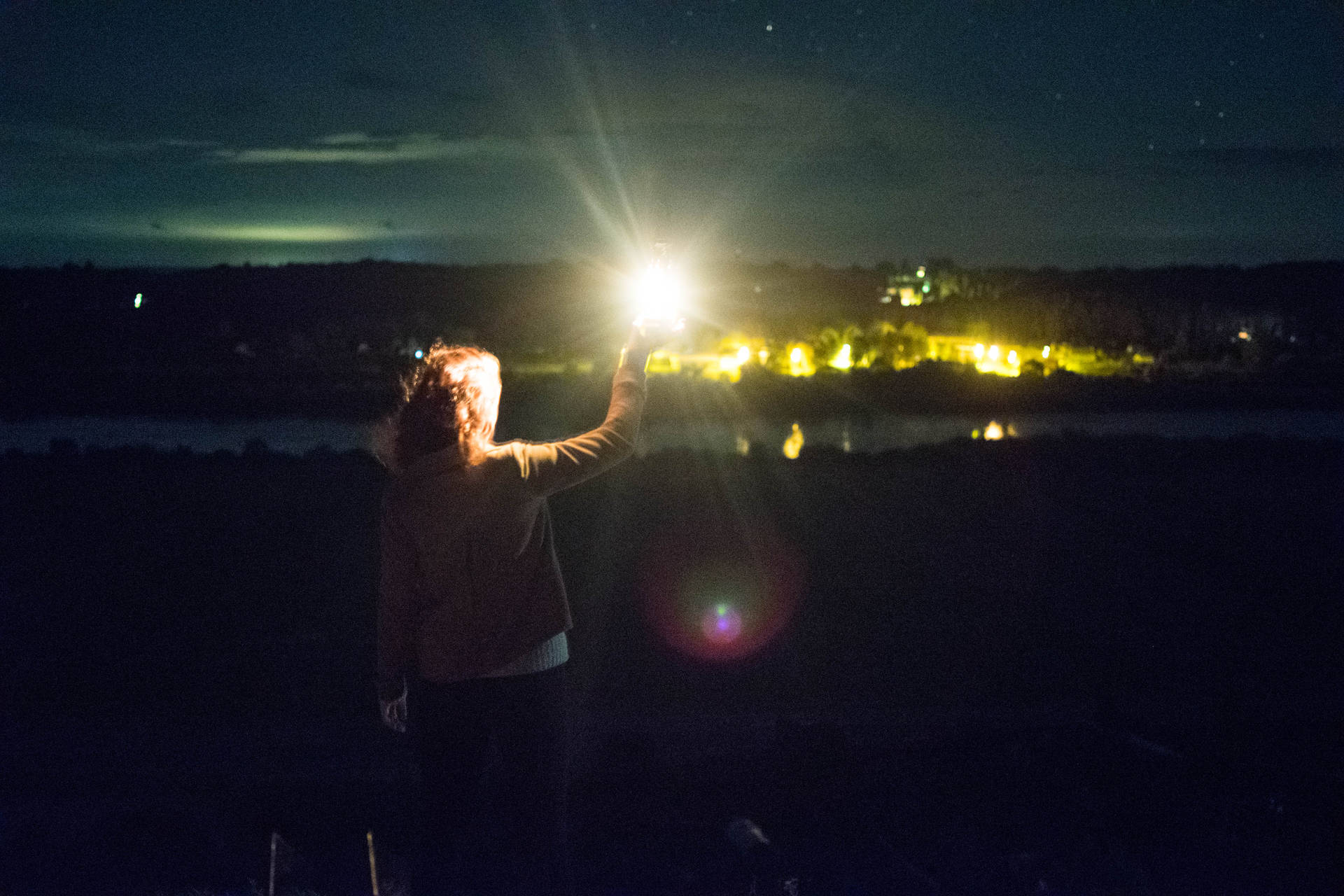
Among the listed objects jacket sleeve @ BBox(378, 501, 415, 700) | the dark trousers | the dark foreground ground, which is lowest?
the dark foreground ground

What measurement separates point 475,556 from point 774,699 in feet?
12.2

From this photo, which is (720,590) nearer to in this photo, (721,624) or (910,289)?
(721,624)

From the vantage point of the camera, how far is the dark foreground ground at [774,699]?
4.41m

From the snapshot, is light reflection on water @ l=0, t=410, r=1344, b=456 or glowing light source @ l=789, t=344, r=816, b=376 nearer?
light reflection on water @ l=0, t=410, r=1344, b=456

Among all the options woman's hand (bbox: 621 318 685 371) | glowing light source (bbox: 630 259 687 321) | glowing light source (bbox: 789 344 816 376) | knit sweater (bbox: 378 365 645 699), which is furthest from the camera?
glowing light source (bbox: 789 344 816 376)

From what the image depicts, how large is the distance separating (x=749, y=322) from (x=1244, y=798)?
202 feet

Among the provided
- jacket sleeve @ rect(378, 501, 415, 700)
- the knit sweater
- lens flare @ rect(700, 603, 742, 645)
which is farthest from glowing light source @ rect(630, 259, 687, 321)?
lens flare @ rect(700, 603, 742, 645)

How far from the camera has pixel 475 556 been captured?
282cm

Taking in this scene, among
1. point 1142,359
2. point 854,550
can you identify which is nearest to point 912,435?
point 854,550

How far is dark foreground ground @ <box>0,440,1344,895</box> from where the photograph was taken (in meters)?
4.41

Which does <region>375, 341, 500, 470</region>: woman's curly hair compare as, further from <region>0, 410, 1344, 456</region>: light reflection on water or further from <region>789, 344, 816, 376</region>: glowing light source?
<region>789, 344, 816, 376</region>: glowing light source

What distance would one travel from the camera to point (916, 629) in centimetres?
A: 771

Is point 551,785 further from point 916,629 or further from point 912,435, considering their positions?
point 912,435

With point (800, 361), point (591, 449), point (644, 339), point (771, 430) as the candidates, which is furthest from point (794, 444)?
point (800, 361)
